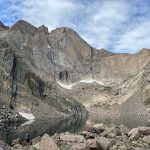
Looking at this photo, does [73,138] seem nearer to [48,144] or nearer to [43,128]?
[48,144]

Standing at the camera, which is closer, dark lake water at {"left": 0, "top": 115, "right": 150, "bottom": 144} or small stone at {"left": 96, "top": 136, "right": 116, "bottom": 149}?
small stone at {"left": 96, "top": 136, "right": 116, "bottom": 149}

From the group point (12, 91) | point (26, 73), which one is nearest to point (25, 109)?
point (12, 91)

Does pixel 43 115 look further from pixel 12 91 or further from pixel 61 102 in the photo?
pixel 61 102

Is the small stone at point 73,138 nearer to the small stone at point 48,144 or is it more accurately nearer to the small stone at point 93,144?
the small stone at point 93,144

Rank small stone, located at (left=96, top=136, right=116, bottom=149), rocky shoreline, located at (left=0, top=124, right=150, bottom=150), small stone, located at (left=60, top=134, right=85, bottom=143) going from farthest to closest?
1. small stone, located at (left=60, top=134, right=85, bottom=143)
2. small stone, located at (left=96, top=136, right=116, bottom=149)
3. rocky shoreline, located at (left=0, top=124, right=150, bottom=150)

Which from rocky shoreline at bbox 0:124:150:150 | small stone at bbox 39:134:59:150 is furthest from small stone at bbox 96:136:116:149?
small stone at bbox 39:134:59:150

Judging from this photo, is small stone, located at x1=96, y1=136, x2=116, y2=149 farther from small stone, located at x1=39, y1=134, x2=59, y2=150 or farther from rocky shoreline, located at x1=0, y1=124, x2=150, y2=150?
small stone, located at x1=39, y1=134, x2=59, y2=150

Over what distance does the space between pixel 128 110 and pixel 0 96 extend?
83084 millimetres

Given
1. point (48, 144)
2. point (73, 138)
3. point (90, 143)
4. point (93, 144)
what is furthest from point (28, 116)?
point (48, 144)

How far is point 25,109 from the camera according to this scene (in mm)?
111938

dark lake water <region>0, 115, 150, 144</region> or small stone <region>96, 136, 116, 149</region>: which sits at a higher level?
dark lake water <region>0, 115, 150, 144</region>

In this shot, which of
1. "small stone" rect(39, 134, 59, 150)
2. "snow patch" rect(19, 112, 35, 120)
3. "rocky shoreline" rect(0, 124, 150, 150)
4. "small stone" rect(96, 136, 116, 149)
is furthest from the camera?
"snow patch" rect(19, 112, 35, 120)

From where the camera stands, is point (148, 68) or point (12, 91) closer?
point (12, 91)

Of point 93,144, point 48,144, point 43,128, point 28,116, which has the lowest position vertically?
point 93,144
